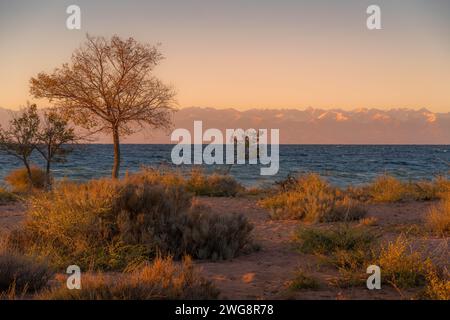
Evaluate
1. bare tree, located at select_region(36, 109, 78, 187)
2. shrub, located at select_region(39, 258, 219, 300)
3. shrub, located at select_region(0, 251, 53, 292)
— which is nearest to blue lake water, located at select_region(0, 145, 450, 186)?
bare tree, located at select_region(36, 109, 78, 187)

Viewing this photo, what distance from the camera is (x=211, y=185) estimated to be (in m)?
22.8

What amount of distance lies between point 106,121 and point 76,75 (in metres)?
2.48

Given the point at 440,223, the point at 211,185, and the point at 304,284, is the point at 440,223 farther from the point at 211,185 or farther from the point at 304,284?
the point at 211,185

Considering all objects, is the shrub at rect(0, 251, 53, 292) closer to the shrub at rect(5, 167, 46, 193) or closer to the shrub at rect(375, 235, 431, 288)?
the shrub at rect(375, 235, 431, 288)

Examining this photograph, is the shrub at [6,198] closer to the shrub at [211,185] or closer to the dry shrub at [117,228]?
the shrub at [211,185]

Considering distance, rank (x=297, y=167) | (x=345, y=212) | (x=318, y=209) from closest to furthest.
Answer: (x=318, y=209) < (x=345, y=212) < (x=297, y=167)

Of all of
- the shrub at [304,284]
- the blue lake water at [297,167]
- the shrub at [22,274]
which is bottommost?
the blue lake water at [297,167]

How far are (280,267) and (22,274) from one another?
418 cm

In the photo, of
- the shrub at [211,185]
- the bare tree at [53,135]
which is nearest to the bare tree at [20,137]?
the bare tree at [53,135]

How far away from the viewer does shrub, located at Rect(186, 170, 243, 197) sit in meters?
22.3

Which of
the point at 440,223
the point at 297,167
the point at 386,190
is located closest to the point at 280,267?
the point at 440,223

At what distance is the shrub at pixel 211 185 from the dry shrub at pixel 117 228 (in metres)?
11.4

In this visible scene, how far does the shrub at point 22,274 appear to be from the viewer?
711cm
